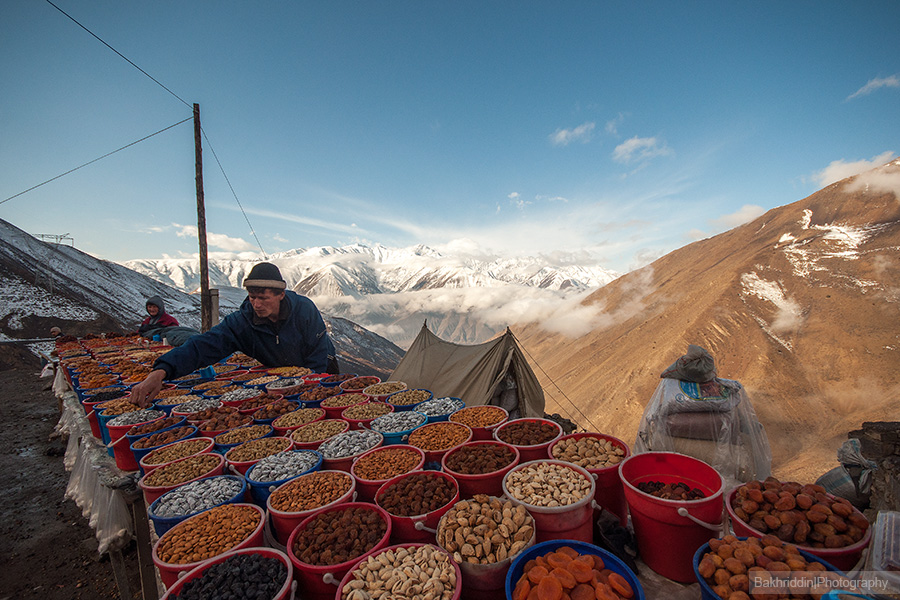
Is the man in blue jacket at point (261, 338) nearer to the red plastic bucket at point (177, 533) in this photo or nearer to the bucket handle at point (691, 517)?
the red plastic bucket at point (177, 533)

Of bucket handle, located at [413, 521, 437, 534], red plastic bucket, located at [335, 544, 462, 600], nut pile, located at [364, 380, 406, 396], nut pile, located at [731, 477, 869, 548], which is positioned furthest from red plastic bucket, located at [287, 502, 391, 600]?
nut pile, located at [364, 380, 406, 396]

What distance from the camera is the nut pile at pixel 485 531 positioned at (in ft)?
4.62

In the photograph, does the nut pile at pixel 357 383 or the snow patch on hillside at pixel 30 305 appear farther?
the snow patch on hillside at pixel 30 305

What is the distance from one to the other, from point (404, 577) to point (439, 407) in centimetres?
194

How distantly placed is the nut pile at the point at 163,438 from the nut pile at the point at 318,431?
0.92 m

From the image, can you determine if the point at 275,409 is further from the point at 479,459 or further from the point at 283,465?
the point at 479,459

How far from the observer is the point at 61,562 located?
4035 mm

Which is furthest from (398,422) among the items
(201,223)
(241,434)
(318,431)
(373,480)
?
(201,223)

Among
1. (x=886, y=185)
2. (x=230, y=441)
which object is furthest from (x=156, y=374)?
(x=886, y=185)

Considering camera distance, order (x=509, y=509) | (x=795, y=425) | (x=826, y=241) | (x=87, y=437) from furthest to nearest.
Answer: (x=826, y=241)
(x=795, y=425)
(x=87, y=437)
(x=509, y=509)

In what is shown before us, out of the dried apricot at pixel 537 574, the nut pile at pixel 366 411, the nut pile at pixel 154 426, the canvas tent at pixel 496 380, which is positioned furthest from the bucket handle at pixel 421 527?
the canvas tent at pixel 496 380

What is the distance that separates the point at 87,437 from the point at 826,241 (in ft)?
181

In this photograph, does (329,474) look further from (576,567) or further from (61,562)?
(61,562)

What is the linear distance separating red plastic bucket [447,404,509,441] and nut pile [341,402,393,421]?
0.63 m
